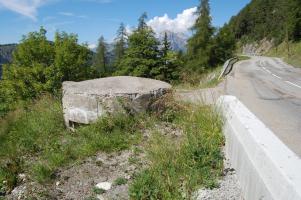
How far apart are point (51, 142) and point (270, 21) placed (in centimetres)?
9522

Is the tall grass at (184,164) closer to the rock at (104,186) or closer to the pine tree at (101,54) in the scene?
the rock at (104,186)

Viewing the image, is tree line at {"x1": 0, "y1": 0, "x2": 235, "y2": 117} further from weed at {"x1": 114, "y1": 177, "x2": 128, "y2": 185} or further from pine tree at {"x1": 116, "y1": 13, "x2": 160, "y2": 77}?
weed at {"x1": 114, "y1": 177, "x2": 128, "y2": 185}

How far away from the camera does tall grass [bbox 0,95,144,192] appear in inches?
222

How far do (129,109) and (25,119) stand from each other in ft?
10.4

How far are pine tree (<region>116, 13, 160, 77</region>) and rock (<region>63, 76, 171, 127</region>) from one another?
2844cm

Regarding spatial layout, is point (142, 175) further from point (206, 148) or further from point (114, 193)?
point (206, 148)

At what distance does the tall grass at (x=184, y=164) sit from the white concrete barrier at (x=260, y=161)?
31 centimetres

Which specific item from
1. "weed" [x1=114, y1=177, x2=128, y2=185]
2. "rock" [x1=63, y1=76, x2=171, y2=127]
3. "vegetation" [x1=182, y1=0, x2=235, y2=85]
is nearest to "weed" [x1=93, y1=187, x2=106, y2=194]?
"weed" [x1=114, y1=177, x2=128, y2=185]

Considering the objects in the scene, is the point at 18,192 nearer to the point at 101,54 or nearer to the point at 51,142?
the point at 51,142

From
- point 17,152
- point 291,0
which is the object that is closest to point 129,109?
point 17,152

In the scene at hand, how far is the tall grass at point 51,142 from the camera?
5.64 metres

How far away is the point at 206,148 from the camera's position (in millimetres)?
4688

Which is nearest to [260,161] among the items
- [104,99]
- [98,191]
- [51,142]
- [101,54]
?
[98,191]

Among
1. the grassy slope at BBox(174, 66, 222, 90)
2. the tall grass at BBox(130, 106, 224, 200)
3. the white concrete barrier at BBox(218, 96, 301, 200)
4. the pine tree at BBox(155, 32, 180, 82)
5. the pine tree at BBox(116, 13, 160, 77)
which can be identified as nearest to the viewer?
the white concrete barrier at BBox(218, 96, 301, 200)
